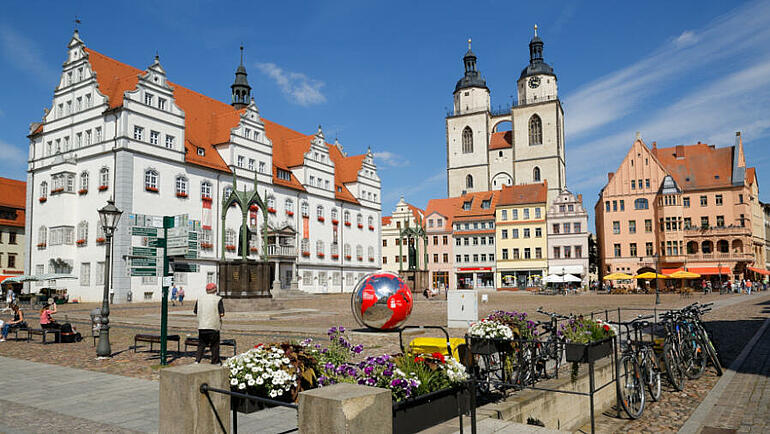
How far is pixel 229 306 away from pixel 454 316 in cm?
1267

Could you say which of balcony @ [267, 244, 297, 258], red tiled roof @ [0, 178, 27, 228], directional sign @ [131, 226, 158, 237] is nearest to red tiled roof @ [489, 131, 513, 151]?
balcony @ [267, 244, 297, 258]

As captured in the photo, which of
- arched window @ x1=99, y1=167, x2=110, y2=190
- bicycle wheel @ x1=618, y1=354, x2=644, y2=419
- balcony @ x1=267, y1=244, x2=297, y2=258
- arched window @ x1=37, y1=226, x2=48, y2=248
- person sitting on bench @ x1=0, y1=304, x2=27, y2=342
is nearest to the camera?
bicycle wheel @ x1=618, y1=354, x2=644, y2=419

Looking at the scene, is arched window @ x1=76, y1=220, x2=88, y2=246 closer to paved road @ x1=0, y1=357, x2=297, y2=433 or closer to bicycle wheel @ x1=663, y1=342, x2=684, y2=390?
paved road @ x1=0, y1=357, x2=297, y2=433

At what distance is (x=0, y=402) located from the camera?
7777mm

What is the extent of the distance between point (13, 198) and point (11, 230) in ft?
13.7

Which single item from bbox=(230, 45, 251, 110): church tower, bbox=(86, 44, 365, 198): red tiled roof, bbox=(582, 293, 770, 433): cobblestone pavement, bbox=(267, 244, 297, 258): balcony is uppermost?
bbox=(230, 45, 251, 110): church tower

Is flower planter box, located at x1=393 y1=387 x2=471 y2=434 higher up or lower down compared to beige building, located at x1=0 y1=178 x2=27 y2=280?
lower down

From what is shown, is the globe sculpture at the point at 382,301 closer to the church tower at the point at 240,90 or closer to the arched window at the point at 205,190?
the arched window at the point at 205,190

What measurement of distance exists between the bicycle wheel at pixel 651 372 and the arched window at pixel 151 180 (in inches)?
1502

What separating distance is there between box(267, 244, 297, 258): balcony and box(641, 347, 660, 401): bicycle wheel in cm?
4490

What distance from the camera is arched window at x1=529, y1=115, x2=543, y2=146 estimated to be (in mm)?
87794

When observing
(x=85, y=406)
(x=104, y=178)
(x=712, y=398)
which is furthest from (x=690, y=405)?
(x=104, y=178)

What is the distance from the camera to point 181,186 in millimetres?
43219

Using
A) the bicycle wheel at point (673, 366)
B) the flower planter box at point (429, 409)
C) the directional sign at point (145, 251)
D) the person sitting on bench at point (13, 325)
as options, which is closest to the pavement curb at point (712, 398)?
the bicycle wheel at point (673, 366)
